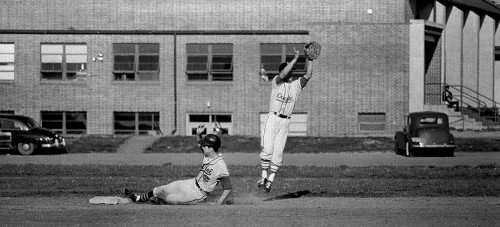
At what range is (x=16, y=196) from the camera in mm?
17734

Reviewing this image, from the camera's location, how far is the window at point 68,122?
49875mm

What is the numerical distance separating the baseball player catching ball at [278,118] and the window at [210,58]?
32.3m

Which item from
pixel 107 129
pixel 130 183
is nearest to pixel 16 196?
pixel 130 183

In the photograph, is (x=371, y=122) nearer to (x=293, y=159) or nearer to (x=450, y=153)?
(x=450, y=153)

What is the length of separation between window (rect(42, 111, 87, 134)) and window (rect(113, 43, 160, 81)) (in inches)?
112

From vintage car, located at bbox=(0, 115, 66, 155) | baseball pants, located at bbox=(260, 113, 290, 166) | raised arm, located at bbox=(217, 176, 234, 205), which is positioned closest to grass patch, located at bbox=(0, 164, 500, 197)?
baseball pants, located at bbox=(260, 113, 290, 166)

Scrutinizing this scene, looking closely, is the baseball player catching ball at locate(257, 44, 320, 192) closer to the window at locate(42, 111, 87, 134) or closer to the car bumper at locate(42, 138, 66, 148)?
the car bumper at locate(42, 138, 66, 148)

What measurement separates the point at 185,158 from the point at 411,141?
8235 millimetres

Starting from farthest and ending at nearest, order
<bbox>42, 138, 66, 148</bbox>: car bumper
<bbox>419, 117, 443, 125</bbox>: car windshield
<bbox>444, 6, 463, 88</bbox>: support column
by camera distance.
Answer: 1. <bbox>444, 6, 463, 88</bbox>: support column
2. <bbox>419, 117, 443, 125</bbox>: car windshield
3. <bbox>42, 138, 66, 148</bbox>: car bumper

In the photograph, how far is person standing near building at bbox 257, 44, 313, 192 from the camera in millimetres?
17125

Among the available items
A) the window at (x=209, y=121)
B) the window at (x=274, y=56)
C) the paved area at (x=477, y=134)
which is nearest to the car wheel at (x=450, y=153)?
the paved area at (x=477, y=134)

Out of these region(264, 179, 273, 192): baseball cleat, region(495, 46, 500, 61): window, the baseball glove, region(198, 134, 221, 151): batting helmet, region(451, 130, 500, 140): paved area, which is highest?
region(495, 46, 500, 61): window

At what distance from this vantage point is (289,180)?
23.1m

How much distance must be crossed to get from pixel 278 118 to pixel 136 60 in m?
33.2
